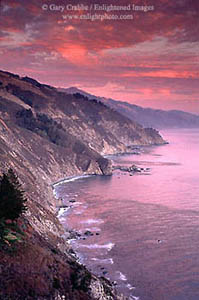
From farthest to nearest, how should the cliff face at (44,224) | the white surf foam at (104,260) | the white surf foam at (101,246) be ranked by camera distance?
the white surf foam at (101,246) < the white surf foam at (104,260) < the cliff face at (44,224)

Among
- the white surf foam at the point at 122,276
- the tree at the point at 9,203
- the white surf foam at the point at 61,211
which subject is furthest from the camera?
the white surf foam at the point at 61,211

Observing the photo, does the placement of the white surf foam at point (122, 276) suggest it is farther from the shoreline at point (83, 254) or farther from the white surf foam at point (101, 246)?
the white surf foam at point (101, 246)

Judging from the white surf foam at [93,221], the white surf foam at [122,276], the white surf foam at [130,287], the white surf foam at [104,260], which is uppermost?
the white surf foam at [93,221]

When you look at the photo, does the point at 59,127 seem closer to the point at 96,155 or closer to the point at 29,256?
the point at 96,155

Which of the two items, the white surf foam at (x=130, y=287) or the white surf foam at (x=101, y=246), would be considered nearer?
the white surf foam at (x=130, y=287)

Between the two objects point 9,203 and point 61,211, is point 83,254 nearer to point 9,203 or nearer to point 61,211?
point 61,211

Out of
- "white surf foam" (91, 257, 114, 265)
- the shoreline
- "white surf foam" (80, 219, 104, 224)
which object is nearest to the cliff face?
the shoreline

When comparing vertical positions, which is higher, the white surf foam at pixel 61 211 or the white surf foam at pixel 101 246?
the white surf foam at pixel 61 211

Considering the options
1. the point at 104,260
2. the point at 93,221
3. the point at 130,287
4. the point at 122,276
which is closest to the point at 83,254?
the point at 104,260

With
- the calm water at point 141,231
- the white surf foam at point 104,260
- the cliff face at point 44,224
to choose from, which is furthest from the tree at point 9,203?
the white surf foam at point 104,260
